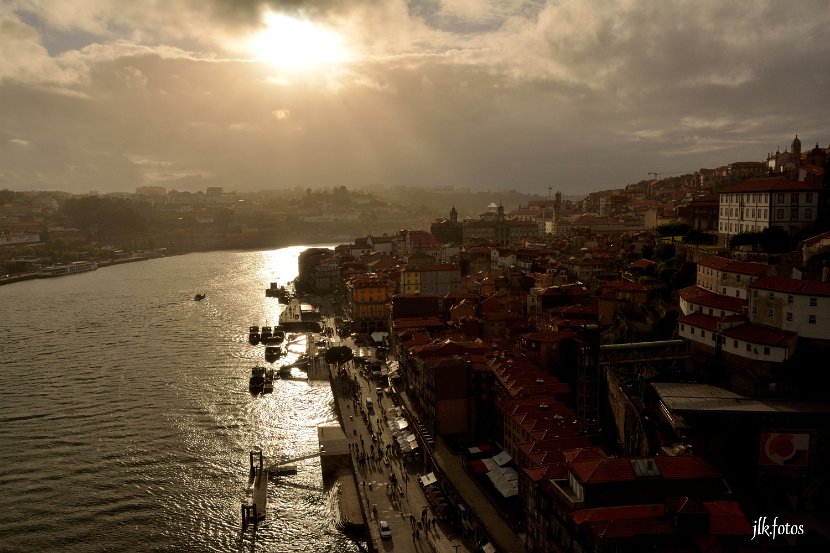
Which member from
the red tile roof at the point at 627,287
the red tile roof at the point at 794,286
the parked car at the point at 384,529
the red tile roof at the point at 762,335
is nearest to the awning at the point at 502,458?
the parked car at the point at 384,529

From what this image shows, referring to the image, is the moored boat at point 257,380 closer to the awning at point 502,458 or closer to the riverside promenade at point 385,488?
the riverside promenade at point 385,488

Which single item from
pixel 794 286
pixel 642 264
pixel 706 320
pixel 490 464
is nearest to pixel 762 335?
pixel 794 286

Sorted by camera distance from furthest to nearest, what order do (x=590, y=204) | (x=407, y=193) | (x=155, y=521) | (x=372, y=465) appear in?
1. (x=407, y=193)
2. (x=590, y=204)
3. (x=372, y=465)
4. (x=155, y=521)

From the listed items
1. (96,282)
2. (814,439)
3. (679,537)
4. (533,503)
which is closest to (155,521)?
(533,503)

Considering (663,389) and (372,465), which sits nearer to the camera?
(663,389)

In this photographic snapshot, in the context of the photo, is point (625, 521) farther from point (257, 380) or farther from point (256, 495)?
point (257, 380)

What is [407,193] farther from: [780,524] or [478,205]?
[780,524]
